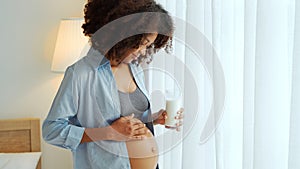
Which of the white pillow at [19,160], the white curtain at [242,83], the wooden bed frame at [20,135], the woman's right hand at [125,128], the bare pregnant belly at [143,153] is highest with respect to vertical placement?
the white curtain at [242,83]

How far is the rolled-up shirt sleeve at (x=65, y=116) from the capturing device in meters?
0.97

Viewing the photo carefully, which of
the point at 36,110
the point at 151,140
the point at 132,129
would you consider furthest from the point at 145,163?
the point at 36,110

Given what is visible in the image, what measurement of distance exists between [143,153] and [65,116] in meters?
0.29

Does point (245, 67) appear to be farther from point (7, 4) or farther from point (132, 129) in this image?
point (7, 4)

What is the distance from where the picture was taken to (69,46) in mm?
2047

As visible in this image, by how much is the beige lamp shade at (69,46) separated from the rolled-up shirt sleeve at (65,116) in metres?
1.09

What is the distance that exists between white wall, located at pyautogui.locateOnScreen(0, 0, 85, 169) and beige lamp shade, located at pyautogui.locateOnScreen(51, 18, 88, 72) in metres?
0.23

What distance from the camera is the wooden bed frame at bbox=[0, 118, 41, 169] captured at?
217 centimetres

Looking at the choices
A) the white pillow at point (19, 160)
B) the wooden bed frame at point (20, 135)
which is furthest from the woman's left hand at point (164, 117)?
the wooden bed frame at point (20, 135)

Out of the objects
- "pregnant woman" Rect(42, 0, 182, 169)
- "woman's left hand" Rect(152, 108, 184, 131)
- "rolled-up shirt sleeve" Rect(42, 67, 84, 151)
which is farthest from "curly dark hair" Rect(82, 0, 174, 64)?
"woman's left hand" Rect(152, 108, 184, 131)

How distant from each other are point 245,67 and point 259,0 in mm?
150

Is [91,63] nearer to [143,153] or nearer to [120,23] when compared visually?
[120,23]

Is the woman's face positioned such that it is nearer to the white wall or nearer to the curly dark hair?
the curly dark hair

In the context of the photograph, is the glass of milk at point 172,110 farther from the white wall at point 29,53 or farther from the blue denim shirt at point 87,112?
the white wall at point 29,53
